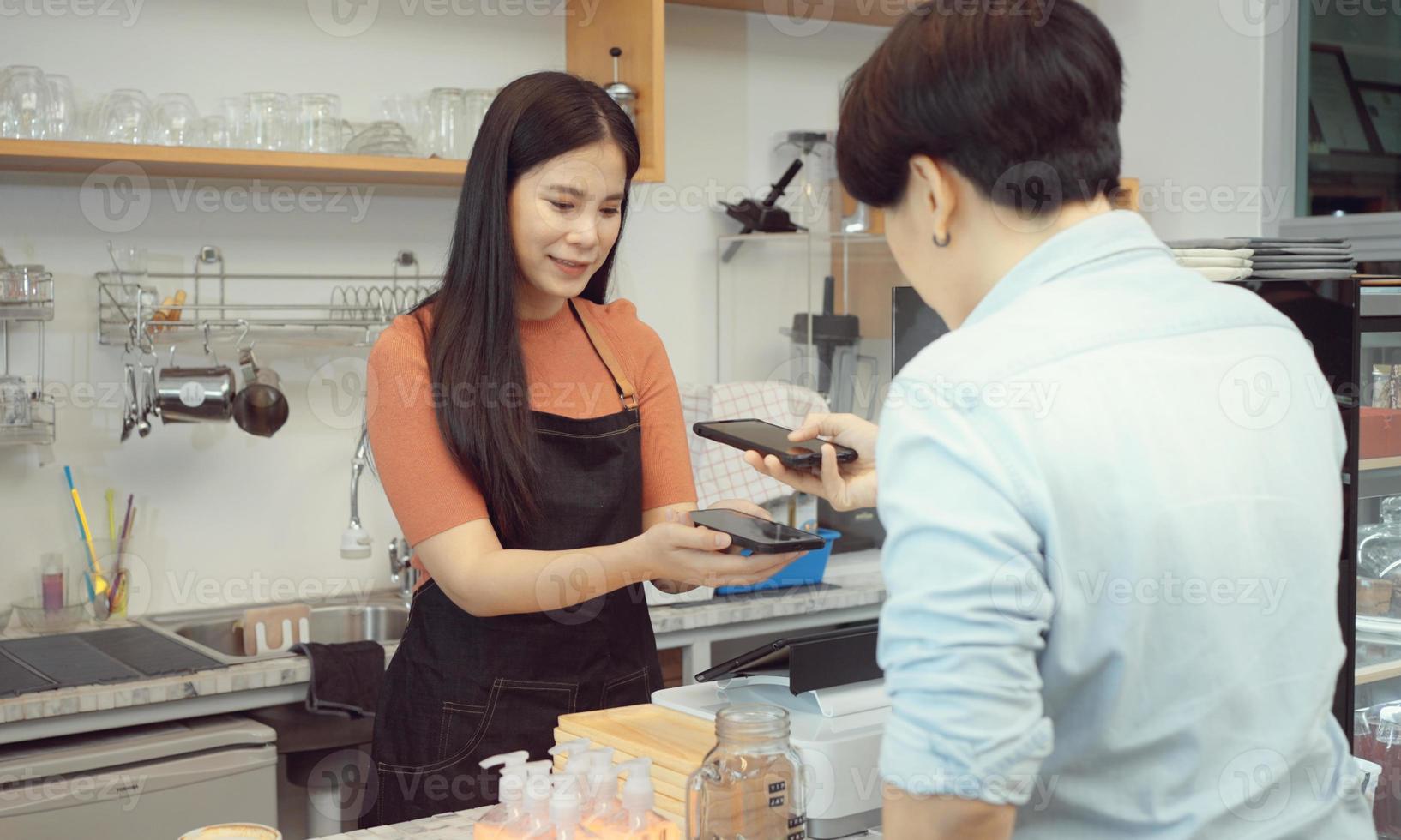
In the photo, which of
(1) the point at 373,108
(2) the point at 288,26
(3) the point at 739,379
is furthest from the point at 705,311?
(2) the point at 288,26

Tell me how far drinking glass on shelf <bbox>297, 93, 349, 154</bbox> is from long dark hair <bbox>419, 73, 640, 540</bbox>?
89 centimetres

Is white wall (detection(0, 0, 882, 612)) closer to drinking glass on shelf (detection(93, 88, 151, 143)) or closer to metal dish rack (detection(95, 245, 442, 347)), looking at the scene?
metal dish rack (detection(95, 245, 442, 347))

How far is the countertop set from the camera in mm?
1919

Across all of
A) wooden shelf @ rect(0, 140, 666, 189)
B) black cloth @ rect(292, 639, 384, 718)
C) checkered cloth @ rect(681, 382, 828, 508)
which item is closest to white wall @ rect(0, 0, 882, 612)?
wooden shelf @ rect(0, 140, 666, 189)

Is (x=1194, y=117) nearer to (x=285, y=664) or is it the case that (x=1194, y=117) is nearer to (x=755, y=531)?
(x=755, y=531)

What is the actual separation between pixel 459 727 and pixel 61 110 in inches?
55.8

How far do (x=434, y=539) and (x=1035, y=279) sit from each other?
93cm

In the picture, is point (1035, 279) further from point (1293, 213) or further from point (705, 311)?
point (1293, 213)

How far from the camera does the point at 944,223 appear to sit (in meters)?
0.80

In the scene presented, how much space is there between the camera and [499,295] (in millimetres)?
1627

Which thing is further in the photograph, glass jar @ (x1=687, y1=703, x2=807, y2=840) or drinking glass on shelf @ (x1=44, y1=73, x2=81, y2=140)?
drinking glass on shelf @ (x1=44, y1=73, x2=81, y2=140)

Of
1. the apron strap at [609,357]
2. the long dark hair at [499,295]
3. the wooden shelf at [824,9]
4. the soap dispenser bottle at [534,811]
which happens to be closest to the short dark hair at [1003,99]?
the soap dispenser bottle at [534,811]

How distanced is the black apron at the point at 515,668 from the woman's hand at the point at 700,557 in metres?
0.22

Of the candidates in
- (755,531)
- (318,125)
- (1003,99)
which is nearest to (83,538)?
(318,125)
